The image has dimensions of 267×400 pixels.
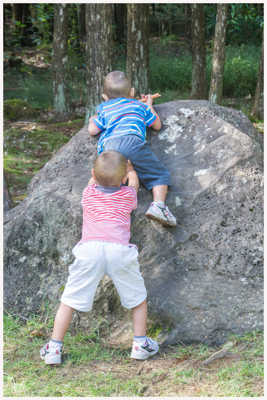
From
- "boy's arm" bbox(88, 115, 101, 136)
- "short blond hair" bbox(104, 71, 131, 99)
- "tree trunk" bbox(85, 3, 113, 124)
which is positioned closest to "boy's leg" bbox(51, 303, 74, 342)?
"boy's arm" bbox(88, 115, 101, 136)

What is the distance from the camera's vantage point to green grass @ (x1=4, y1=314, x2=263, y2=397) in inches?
119

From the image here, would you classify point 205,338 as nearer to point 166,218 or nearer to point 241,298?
point 241,298

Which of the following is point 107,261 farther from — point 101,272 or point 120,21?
point 120,21

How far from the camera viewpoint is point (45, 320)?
3846mm

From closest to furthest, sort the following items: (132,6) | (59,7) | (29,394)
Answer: (29,394) → (132,6) → (59,7)

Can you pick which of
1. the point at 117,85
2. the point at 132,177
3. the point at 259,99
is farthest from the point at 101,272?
the point at 259,99

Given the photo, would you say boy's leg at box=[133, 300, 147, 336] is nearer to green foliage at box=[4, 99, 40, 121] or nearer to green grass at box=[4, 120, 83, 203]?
green grass at box=[4, 120, 83, 203]

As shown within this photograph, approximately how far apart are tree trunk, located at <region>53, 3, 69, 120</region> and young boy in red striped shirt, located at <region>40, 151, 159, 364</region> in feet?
23.5

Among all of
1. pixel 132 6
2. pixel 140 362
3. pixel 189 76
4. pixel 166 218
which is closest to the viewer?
pixel 140 362

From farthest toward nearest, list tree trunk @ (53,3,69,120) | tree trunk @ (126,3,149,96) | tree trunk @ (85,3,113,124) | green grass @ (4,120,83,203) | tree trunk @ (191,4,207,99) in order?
tree trunk @ (191,4,207,99) < tree trunk @ (53,3,69,120) < tree trunk @ (126,3,149,96) < tree trunk @ (85,3,113,124) < green grass @ (4,120,83,203)

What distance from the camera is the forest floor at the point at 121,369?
3037 mm

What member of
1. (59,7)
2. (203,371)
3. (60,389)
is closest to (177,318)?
(203,371)

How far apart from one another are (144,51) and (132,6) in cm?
85

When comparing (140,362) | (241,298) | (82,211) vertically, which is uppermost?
(82,211)
